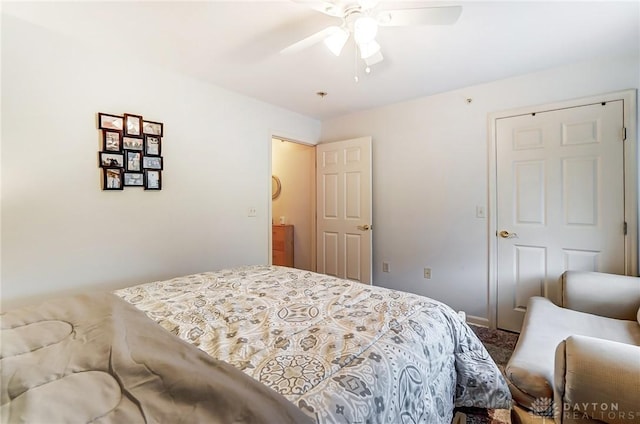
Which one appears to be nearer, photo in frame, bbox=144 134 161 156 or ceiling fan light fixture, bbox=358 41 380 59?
ceiling fan light fixture, bbox=358 41 380 59

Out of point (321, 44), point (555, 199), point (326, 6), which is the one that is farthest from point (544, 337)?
point (321, 44)

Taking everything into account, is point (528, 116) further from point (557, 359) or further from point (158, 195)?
point (158, 195)

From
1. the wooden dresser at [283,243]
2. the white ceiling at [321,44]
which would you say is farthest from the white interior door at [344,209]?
the white ceiling at [321,44]

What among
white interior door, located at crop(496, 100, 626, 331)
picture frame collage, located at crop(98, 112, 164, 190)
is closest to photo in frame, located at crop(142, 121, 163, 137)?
picture frame collage, located at crop(98, 112, 164, 190)

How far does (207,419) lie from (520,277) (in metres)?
2.85

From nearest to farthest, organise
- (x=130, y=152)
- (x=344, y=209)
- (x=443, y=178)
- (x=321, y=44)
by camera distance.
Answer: (x=321, y=44)
(x=130, y=152)
(x=443, y=178)
(x=344, y=209)

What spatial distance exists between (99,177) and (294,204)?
Result: 2.58 m

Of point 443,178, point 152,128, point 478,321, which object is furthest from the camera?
point 443,178

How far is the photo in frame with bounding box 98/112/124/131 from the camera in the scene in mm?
2053

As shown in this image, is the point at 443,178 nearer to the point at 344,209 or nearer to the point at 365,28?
the point at 344,209

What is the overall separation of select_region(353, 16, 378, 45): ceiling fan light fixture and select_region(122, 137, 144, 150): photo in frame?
1823 millimetres

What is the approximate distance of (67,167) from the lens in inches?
75.9

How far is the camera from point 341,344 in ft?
3.18

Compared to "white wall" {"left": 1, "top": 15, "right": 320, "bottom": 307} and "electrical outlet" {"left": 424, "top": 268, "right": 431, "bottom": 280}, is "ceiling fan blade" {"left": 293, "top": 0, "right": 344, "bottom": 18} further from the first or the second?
"electrical outlet" {"left": 424, "top": 268, "right": 431, "bottom": 280}
